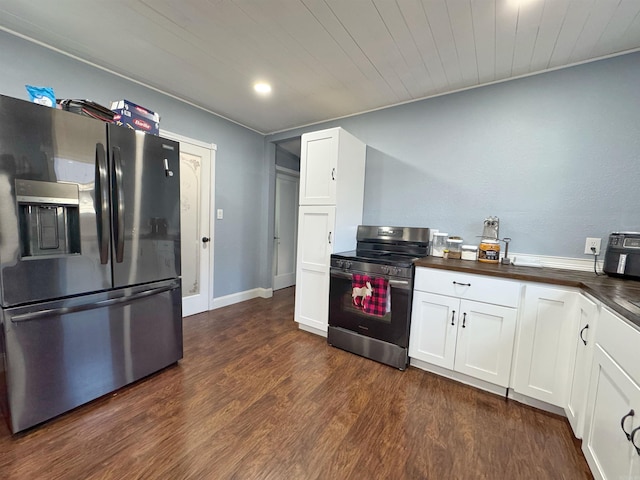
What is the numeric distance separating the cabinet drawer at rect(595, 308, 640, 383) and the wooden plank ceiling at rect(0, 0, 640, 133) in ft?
5.64

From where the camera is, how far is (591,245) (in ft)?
6.45

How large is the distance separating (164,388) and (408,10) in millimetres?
2923

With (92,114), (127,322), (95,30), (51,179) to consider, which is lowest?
(127,322)

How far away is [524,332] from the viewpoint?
1.71 metres

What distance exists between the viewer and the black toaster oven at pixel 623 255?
1607 mm

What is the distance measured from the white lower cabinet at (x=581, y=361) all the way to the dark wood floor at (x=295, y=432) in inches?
6.2

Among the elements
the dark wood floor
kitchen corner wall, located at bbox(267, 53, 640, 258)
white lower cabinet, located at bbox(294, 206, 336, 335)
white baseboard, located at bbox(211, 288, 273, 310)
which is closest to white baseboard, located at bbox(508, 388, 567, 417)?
the dark wood floor

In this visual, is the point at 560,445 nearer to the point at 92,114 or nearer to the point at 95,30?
the point at 92,114

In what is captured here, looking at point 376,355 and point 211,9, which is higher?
point 211,9

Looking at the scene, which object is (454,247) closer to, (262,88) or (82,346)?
(262,88)

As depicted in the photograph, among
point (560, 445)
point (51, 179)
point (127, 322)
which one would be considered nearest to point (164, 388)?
point (127, 322)

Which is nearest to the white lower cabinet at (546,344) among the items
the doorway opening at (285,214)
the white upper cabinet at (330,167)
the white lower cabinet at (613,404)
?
the white lower cabinet at (613,404)

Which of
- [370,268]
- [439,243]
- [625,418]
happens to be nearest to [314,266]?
[370,268]

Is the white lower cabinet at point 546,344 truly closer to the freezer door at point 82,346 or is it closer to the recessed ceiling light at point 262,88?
the freezer door at point 82,346
